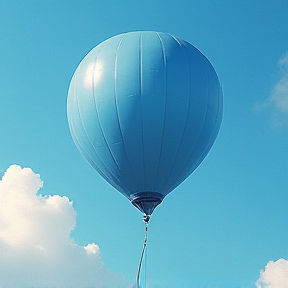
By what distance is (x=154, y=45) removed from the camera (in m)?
20.2

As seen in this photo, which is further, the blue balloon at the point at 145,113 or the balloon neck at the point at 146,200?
the balloon neck at the point at 146,200

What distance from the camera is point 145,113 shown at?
1922 cm

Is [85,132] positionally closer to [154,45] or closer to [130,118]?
[130,118]

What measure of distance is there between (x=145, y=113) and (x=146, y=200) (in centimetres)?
308

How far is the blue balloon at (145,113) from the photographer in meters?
19.3

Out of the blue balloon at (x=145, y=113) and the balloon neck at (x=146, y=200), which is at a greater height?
the blue balloon at (x=145, y=113)

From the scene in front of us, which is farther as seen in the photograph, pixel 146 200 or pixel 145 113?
pixel 146 200

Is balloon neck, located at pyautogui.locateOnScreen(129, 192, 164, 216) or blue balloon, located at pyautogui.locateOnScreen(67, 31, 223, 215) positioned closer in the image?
Result: blue balloon, located at pyautogui.locateOnScreen(67, 31, 223, 215)

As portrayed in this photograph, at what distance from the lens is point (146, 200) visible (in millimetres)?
20094

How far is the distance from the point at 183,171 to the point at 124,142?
2.46 metres

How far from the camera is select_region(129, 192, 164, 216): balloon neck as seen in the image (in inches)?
789

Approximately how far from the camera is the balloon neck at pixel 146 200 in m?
20.0

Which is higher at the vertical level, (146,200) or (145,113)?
(145,113)

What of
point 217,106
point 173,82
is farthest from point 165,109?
point 217,106
